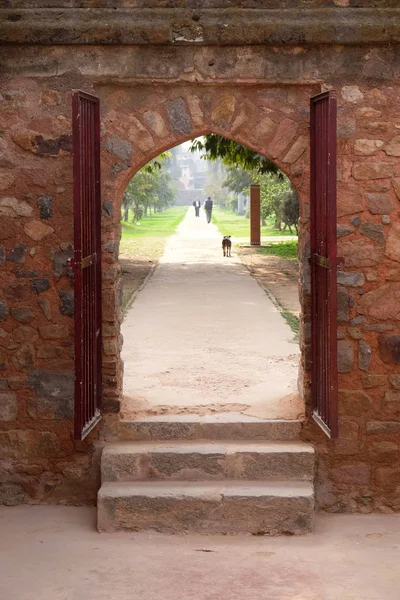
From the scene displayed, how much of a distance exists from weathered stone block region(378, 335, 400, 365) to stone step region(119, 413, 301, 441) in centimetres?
74

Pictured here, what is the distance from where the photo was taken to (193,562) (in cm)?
572

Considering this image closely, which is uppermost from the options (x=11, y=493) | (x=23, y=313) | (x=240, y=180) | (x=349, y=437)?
(x=240, y=180)

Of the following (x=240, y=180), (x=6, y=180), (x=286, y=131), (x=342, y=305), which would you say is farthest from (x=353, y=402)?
(x=240, y=180)

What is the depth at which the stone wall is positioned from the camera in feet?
20.9

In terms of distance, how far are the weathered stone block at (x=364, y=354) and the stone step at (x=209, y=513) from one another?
3.19 ft

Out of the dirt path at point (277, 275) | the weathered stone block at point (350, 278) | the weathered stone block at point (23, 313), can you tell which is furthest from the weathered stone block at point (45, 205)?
the dirt path at point (277, 275)

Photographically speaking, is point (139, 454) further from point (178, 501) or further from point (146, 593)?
point (146, 593)

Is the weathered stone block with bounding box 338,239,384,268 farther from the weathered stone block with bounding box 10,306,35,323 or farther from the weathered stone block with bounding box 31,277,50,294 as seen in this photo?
the weathered stone block with bounding box 10,306,35,323

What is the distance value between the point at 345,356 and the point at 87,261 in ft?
6.04

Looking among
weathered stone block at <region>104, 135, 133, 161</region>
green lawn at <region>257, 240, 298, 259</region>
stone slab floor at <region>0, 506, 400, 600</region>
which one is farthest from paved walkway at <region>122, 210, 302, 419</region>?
green lawn at <region>257, 240, 298, 259</region>

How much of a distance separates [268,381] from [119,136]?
2690mm

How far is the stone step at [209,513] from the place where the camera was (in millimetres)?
6188

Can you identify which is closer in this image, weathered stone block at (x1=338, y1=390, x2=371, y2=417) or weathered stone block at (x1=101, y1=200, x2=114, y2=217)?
weathered stone block at (x1=101, y1=200, x2=114, y2=217)

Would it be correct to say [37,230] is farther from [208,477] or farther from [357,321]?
[357,321]
